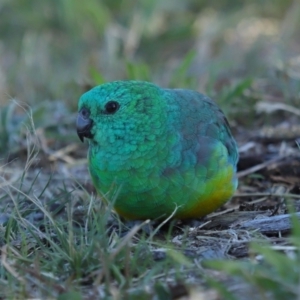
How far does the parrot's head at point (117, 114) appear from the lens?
3389 mm

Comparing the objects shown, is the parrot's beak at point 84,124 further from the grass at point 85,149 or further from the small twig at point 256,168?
the small twig at point 256,168

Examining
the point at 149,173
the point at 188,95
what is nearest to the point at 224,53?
the point at 188,95

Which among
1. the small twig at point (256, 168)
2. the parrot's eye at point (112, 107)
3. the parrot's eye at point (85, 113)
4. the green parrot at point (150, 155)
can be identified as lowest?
the small twig at point (256, 168)

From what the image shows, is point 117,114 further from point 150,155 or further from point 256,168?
point 256,168

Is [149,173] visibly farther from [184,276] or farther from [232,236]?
[184,276]

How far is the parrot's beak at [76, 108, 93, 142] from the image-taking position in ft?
11.3

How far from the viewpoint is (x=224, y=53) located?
723cm

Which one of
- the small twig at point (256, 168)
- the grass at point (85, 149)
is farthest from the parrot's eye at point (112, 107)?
the small twig at point (256, 168)

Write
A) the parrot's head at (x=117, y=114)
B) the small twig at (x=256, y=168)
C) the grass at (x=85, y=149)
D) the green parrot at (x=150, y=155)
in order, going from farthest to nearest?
the small twig at (x=256, y=168)
the parrot's head at (x=117, y=114)
the green parrot at (x=150, y=155)
the grass at (x=85, y=149)

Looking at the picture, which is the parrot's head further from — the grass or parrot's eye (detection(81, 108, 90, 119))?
the grass

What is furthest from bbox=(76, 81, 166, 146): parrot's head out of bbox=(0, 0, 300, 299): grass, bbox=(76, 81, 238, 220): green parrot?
bbox=(0, 0, 300, 299): grass

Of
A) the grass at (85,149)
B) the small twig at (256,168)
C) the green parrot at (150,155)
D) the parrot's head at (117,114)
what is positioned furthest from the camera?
the small twig at (256,168)

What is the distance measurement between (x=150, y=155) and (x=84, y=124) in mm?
391

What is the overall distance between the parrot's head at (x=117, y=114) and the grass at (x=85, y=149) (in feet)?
0.97
